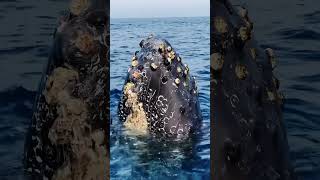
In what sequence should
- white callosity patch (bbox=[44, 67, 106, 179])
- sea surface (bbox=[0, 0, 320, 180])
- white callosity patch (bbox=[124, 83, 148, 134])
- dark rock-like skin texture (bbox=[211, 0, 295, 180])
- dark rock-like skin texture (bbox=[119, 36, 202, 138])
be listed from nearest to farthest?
dark rock-like skin texture (bbox=[211, 0, 295, 180]), white callosity patch (bbox=[44, 67, 106, 179]), dark rock-like skin texture (bbox=[119, 36, 202, 138]), white callosity patch (bbox=[124, 83, 148, 134]), sea surface (bbox=[0, 0, 320, 180])

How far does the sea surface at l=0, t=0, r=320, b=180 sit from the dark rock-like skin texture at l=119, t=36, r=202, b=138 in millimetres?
536

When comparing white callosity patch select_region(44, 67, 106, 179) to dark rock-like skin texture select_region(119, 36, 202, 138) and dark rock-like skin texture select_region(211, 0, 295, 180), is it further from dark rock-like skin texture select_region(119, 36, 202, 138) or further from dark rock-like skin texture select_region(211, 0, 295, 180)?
dark rock-like skin texture select_region(119, 36, 202, 138)

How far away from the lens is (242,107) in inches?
151

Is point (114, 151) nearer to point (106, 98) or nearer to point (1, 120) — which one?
point (1, 120)

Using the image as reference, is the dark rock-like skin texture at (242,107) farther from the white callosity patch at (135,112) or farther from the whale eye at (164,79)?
the white callosity patch at (135,112)

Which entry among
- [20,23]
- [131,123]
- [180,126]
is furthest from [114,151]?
[20,23]

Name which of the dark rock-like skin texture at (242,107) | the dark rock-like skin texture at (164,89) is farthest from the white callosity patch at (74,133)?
the dark rock-like skin texture at (164,89)

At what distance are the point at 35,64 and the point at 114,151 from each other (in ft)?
19.4

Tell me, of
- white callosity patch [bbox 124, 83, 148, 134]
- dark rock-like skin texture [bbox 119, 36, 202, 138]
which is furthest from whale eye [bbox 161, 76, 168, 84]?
white callosity patch [bbox 124, 83, 148, 134]

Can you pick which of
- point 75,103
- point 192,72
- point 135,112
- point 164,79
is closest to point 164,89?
point 164,79

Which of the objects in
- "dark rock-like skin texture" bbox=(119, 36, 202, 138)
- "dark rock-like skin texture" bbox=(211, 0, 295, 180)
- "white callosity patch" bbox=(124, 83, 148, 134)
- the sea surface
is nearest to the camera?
"dark rock-like skin texture" bbox=(211, 0, 295, 180)

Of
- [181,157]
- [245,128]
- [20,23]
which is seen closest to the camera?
[245,128]

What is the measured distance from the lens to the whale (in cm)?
385

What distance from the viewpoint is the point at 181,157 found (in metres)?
8.09
